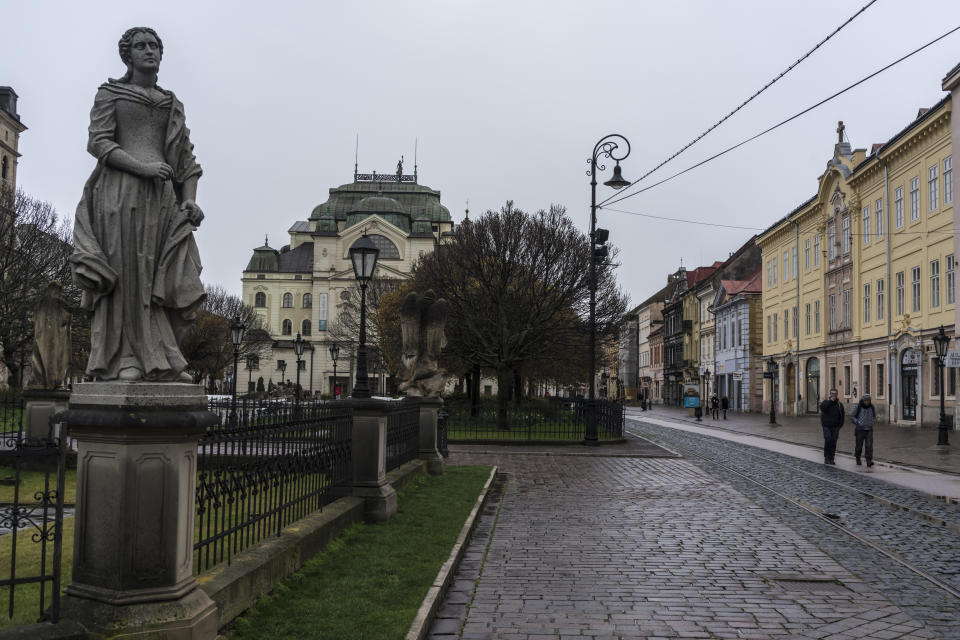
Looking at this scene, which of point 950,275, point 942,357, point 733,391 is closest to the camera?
point 942,357

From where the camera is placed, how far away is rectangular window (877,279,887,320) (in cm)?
3869

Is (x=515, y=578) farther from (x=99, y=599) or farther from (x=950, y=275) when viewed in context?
(x=950, y=275)

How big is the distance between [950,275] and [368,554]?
31157mm

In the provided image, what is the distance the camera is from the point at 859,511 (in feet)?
38.6

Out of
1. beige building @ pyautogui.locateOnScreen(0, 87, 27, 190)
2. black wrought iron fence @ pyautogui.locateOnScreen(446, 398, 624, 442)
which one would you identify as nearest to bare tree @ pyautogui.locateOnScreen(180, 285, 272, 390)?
beige building @ pyautogui.locateOnScreen(0, 87, 27, 190)

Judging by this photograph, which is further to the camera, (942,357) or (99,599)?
(942,357)

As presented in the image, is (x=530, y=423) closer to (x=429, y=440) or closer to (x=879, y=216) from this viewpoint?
(x=429, y=440)

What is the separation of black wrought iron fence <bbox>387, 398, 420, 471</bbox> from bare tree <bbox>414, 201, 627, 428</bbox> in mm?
17150

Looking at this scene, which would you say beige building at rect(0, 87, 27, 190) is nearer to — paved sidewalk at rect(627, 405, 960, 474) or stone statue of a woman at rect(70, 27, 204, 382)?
paved sidewalk at rect(627, 405, 960, 474)

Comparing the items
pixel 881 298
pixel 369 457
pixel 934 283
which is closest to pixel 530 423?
pixel 369 457

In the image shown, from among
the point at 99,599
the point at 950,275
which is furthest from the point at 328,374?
the point at 99,599

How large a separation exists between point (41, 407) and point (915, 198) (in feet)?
112

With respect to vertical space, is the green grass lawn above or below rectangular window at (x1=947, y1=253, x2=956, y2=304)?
below

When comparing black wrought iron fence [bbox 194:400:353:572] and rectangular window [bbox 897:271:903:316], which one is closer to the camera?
black wrought iron fence [bbox 194:400:353:572]
